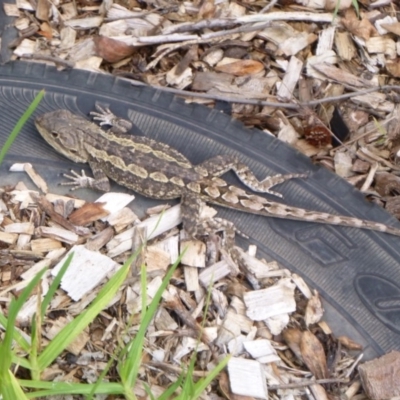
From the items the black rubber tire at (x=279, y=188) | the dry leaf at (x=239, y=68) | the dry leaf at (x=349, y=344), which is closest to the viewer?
the dry leaf at (x=349, y=344)

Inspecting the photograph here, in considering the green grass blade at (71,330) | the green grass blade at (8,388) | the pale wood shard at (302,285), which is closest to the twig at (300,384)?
the pale wood shard at (302,285)

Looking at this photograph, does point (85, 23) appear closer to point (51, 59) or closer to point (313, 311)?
point (51, 59)

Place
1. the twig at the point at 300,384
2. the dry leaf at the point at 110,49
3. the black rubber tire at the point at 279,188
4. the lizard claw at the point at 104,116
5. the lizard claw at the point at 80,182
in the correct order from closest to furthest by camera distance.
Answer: the twig at the point at 300,384
the black rubber tire at the point at 279,188
the lizard claw at the point at 80,182
the lizard claw at the point at 104,116
the dry leaf at the point at 110,49

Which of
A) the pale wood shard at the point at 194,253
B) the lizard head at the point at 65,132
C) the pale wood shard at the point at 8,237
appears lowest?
the pale wood shard at the point at 8,237

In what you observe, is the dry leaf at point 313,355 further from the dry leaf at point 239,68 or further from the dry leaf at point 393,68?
the dry leaf at point 393,68

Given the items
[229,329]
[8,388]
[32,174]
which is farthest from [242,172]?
[8,388]

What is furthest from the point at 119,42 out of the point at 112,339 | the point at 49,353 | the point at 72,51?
the point at 49,353

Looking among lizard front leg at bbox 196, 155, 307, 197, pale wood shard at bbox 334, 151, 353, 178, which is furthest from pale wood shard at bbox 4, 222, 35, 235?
pale wood shard at bbox 334, 151, 353, 178

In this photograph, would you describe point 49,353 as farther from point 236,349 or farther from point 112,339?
point 236,349
